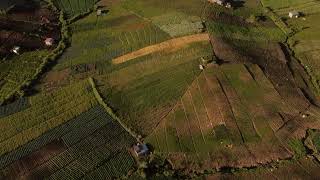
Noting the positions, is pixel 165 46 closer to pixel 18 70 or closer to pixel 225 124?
pixel 225 124

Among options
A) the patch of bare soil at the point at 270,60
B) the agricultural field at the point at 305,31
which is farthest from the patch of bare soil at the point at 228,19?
the agricultural field at the point at 305,31

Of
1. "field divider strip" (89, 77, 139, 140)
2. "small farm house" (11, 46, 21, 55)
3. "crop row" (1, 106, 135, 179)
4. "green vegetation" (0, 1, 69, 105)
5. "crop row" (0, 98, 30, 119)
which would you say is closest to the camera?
"crop row" (1, 106, 135, 179)

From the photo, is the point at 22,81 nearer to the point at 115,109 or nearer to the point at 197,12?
the point at 115,109

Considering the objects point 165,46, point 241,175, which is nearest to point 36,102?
point 165,46

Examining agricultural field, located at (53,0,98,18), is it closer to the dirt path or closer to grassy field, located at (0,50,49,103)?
grassy field, located at (0,50,49,103)

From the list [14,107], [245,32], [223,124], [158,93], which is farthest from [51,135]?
[245,32]

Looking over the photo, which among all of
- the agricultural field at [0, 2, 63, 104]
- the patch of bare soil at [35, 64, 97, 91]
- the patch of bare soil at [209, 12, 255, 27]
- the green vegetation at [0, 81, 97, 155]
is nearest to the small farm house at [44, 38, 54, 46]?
the agricultural field at [0, 2, 63, 104]
